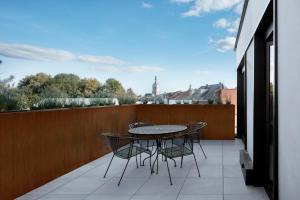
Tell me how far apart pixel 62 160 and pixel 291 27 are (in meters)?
3.78

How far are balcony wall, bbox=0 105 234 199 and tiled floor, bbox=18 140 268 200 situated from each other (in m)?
0.19

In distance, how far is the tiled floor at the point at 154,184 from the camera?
11.8 ft

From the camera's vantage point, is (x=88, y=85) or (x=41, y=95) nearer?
(x=41, y=95)

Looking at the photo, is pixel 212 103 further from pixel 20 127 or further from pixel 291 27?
pixel 291 27

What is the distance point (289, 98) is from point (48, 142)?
131 inches

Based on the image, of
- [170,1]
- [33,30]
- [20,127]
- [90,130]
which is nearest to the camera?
[20,127]

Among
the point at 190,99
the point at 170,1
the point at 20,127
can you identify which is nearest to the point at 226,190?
the point at 20,127

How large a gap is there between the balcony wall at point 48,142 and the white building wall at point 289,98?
9.64 ft

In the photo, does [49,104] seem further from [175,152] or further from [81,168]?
[175,152]

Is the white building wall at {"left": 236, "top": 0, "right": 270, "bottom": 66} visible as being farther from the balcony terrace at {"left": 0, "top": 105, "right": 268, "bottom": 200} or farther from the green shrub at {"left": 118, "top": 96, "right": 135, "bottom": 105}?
the green shrub at {"left": 118, "top": 96, "right": 135, "bottom": 105}

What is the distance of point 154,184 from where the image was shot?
4.09 m

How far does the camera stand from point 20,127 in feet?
12.0

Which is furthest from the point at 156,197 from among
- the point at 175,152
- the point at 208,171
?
the point at 208,171

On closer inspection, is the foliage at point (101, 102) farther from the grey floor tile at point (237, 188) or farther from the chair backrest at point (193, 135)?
the grey floor tile at point (237, 188)
